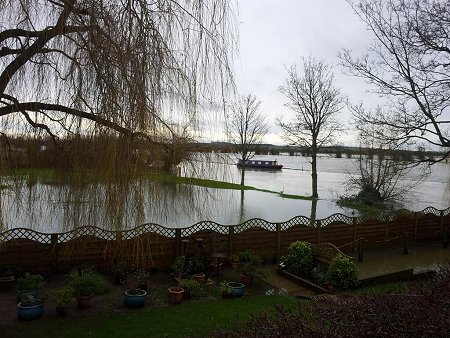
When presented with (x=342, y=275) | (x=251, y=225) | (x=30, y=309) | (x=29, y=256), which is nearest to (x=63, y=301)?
(x=30, y=309)

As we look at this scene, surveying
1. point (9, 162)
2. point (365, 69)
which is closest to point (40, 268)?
point (9, 162)

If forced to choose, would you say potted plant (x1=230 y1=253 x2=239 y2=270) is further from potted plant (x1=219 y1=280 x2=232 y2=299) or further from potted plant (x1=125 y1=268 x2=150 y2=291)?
potted plant (x1=125 y1=268 x2=150 y2=291)

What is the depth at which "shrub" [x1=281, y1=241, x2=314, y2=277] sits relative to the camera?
10094 mm

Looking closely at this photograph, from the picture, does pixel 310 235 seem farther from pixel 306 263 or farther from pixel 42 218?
pixel 42 218

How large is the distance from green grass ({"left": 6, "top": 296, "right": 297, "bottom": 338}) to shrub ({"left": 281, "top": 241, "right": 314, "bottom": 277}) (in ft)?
7.71

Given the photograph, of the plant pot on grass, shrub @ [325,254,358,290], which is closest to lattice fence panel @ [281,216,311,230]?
shrub @ [325,254,358,290]

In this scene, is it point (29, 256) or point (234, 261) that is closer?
point (29, 256)

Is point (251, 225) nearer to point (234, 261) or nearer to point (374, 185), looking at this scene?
point (234, 261)

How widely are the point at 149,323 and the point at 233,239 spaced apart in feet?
15.6

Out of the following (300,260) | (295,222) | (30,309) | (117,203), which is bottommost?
(30,309)

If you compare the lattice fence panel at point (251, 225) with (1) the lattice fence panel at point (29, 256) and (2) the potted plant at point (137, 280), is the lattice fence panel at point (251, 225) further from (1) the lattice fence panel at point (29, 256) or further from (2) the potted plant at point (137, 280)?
(1) the lattice fence panel at point (29, 256)

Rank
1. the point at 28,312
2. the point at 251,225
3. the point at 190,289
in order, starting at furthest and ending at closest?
the point at 251,225, the point at 190,289, the point at 28,312

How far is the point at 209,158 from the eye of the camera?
3996 mm

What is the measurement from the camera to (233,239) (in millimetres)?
11258
